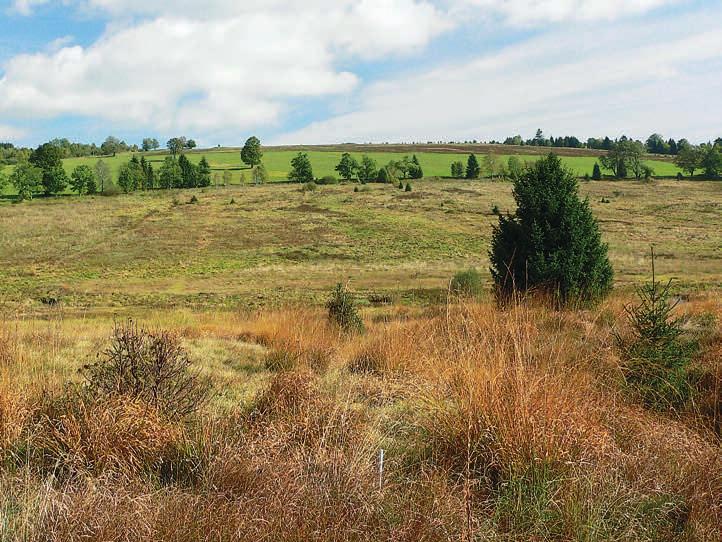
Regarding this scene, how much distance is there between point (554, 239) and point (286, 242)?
39726 millimetres

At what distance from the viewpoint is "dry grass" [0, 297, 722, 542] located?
2355 mm

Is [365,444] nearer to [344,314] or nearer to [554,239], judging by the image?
[344,314]

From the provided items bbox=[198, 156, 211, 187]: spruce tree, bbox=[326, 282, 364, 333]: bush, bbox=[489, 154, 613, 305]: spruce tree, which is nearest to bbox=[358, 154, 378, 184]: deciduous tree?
bbox=[198, 156, 211, 187]: spruce tree

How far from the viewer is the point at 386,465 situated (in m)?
3.03

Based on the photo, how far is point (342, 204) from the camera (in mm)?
70188

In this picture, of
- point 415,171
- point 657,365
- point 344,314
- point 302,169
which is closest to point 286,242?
point 344,314

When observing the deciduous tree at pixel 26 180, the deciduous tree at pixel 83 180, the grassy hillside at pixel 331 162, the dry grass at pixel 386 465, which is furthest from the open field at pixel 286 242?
the grassy hillside at pixel 331 162

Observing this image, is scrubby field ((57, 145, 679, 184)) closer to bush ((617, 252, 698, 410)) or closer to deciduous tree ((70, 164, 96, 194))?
deciduous tree ((70, 164, 96, 194))

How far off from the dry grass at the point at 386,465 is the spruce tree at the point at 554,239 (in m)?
6.99

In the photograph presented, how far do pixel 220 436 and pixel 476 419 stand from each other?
159 cm

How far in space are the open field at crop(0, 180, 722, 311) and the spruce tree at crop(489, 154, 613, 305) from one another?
11883 mm

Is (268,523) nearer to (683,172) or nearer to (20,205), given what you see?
(20,205)

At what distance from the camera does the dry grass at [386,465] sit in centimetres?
236

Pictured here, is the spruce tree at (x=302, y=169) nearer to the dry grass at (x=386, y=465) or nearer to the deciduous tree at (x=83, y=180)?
the deciduous tree at (x=83, y=180)
